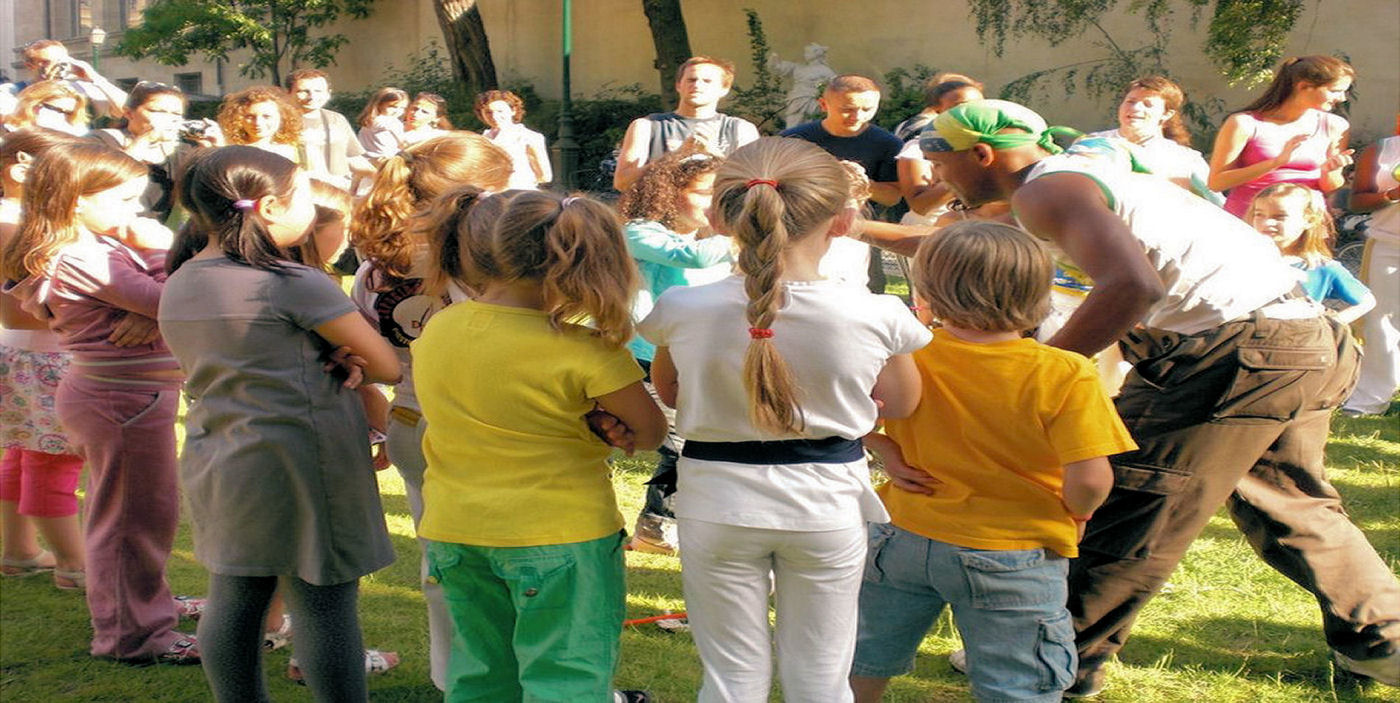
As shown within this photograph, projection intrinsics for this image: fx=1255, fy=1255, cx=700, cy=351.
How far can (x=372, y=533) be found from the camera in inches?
114

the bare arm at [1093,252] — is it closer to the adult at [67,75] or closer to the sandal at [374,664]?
the sandal at [374,664]

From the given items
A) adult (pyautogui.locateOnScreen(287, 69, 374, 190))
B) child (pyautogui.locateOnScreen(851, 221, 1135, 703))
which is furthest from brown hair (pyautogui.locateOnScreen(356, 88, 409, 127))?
child (pyautogui.locateOnScreen(851, 221, 1135, 703))

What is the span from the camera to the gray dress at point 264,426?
8.93 ft

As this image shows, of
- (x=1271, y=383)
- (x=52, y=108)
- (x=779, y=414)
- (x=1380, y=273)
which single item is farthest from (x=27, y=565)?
(x=1380, y=273)

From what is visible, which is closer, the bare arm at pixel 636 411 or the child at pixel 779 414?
the child at pixel 779 414

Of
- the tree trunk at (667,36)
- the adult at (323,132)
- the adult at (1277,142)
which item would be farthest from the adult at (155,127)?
the tree trunk at (667,36)

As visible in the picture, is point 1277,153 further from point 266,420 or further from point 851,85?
point 266,420

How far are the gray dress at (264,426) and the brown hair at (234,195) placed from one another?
4cm

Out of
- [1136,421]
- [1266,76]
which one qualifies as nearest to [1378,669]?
[1136,421]

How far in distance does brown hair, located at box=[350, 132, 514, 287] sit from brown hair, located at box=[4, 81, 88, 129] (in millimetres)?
3751

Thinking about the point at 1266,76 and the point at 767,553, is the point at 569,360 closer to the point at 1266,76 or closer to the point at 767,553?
the point at 767,553

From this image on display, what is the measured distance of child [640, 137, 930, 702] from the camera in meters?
2.36

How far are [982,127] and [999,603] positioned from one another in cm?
107

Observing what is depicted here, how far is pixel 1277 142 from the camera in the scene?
661cm
